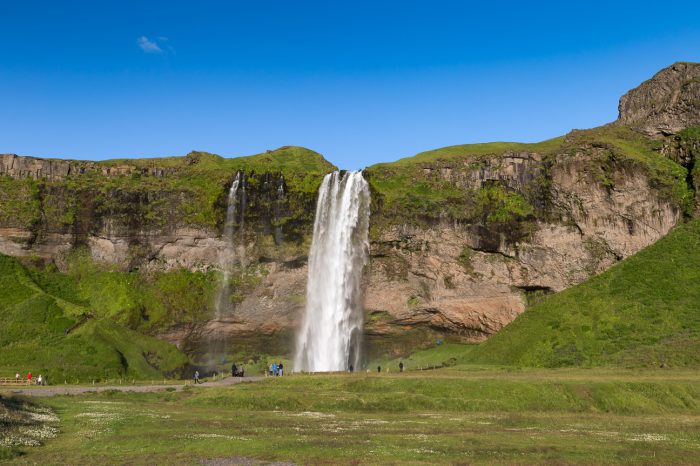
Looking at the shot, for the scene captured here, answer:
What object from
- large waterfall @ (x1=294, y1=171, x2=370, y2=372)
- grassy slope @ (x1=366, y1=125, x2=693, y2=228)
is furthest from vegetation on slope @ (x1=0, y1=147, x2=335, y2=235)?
grassy slope @ (x1=366, y1=125, x2=693, y2=228)

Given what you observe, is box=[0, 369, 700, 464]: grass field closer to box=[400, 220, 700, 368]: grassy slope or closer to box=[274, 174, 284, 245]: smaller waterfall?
box=[400, 220, 700, 368]: grassy slope

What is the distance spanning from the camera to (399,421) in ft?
117

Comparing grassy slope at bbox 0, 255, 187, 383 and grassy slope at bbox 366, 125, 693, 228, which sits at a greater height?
grassy slope at bbox 366, 125, 693, 228

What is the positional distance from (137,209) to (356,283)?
3467cm

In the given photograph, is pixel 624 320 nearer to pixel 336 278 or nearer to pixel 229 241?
pixel 336 278

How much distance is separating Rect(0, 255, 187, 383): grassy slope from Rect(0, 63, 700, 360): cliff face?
4.92 m

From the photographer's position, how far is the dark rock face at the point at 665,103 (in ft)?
297

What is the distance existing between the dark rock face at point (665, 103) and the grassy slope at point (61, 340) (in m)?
77.7

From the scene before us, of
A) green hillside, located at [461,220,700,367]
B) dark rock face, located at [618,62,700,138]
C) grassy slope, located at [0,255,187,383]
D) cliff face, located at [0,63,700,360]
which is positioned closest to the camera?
green hillside, located at [461,220,700,367]

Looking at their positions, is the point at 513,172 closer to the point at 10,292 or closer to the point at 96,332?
the point at 96,332

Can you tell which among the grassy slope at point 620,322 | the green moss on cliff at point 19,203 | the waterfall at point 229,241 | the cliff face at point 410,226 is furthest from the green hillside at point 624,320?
the green moss on cliff at point 19,203

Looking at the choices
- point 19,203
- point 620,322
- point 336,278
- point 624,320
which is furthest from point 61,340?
point 624,320

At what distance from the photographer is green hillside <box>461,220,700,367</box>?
6050cm

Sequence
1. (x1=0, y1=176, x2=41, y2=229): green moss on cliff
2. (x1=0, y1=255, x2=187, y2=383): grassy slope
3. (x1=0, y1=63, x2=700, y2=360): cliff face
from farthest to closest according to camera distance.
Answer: (x1=0, y1=176, x2=41, y2=229): green moss on cliff, (x1=0, y1=63, x2=700, y2=360): cliff face, (x1=0, y1=255, x2=187, y2=383): grassy slope
